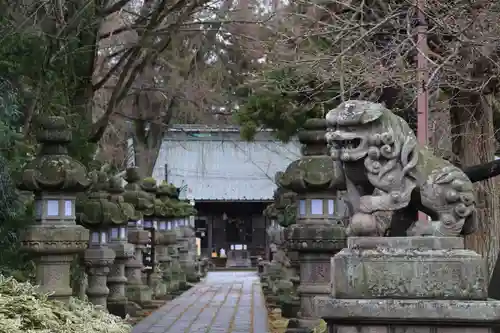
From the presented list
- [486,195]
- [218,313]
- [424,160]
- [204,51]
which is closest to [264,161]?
[204,51]

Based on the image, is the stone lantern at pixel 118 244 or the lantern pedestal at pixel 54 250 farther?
the stone lantern at pixel 118 244

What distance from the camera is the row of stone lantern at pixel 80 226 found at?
9586mm

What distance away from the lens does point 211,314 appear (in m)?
15.9

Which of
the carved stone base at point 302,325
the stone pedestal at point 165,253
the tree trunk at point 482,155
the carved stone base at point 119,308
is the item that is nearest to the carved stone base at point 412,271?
the carved stone base at point 302,325

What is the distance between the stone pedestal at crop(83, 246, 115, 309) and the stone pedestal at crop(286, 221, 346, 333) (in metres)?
3.00

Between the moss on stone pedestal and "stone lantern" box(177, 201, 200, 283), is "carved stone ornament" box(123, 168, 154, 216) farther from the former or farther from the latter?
"stone lantern" box(177, 201, 200, 283)

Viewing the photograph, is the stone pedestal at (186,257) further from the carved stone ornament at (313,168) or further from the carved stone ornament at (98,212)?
the carved stone ornament at (313,168)

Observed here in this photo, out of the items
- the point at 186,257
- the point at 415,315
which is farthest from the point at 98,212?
the point at 186,257

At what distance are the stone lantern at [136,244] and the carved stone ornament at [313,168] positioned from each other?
6341mm

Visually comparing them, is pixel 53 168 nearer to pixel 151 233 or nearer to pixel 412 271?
pixel 412 271

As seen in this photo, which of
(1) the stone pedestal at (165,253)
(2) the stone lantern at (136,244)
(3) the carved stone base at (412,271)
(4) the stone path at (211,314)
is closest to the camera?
(3) the carved stone base at (412,271)

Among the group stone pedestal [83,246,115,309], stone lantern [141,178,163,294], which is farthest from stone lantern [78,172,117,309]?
stone lantern [141,178,163,294]

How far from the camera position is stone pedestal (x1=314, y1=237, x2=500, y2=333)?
5.21m

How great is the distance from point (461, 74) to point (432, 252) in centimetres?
469
